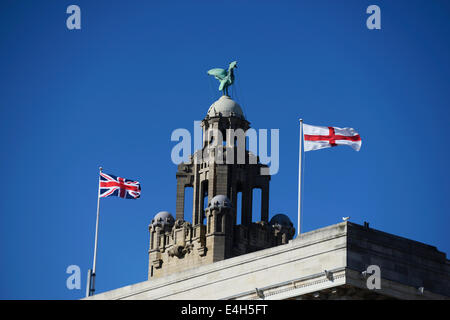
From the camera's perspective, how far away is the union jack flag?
107 m

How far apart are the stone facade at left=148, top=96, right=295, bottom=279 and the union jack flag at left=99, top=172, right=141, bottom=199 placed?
615 inches

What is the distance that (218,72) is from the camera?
13025 cm

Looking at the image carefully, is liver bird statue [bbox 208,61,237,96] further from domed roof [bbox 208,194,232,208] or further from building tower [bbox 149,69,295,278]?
domed roof [bbox 208,194,232,208]

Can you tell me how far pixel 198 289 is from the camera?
85.9 metres

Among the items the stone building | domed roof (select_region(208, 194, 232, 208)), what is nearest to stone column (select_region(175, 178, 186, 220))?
domed roof (select_region(208, 194, 232, 208))

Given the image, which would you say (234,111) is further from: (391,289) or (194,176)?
(391,289)

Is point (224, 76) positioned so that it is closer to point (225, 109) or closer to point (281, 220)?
point (225, 109)

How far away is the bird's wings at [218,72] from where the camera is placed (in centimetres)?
13012

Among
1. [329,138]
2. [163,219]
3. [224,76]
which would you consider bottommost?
[329,138]

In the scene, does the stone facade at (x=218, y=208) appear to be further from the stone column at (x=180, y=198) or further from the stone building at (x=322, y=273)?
the stone building at (x=322, y=273)

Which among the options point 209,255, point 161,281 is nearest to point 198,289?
point 161,281

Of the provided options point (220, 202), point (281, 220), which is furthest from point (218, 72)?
point (281, 220)

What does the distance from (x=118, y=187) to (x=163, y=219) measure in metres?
20.8
